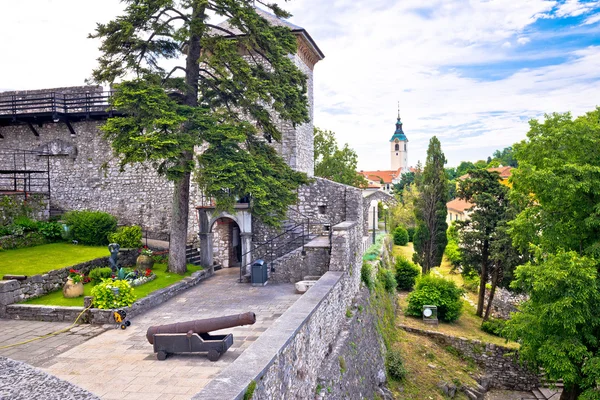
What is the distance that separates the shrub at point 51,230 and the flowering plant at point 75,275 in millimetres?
4324

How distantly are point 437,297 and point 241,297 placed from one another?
12.1m

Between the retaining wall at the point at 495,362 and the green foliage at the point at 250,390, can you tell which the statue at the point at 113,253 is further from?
the retaining wall at the point at 495,362

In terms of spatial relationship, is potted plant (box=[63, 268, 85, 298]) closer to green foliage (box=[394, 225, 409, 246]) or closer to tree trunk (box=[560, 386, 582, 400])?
tree trunk (box=[560, 386, 582, 400])

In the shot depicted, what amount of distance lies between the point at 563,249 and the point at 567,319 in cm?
202

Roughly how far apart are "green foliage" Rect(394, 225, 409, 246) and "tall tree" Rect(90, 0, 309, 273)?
28.2m

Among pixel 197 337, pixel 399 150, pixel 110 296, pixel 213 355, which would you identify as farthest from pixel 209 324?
pixel 399 150

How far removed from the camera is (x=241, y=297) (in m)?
12.5

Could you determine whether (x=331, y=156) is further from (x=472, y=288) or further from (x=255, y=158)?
(x=255, y=158)

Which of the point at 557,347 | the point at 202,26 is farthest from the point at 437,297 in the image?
the point at 202,26

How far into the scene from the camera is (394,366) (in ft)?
47.0

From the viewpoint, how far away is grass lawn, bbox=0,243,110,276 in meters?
12.3

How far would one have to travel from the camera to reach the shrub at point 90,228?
1638 cm


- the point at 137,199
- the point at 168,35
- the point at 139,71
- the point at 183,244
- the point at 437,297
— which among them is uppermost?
the point at 168,35

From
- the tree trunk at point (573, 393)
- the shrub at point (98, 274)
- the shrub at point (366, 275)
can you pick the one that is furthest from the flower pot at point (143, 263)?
the tree trunk at point (573, 393)
